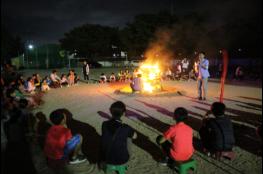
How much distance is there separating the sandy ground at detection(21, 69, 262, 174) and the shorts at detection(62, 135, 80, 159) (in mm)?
345

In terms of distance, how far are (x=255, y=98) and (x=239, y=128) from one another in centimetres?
618

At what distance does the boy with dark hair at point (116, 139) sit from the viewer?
4324mm

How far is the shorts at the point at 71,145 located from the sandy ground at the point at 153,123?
0.35 m

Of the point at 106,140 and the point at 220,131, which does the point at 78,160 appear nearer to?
the point at 106,140

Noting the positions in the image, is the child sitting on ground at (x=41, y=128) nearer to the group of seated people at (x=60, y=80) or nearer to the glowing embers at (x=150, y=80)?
the glowing embers at (x=150, y=80)

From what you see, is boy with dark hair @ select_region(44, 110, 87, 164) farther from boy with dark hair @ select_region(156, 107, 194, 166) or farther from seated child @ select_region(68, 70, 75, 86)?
seated child @ select_region(68, 70, 75, 86)

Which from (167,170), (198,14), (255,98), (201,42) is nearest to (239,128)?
(167,170)

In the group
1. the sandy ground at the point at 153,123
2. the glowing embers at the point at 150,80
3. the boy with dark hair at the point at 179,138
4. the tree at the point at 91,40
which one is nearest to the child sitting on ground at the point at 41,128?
the sandy ground at the point at 153,123

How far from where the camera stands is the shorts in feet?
15.9

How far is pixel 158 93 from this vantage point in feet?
44.2

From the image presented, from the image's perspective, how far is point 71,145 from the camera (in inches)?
192

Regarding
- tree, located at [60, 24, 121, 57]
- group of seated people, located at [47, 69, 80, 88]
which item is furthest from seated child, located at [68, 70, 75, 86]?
tree, located at [60, 24, 121, 57]

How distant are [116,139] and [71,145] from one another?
100cm

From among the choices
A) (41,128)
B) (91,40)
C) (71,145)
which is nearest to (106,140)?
(71,145)
